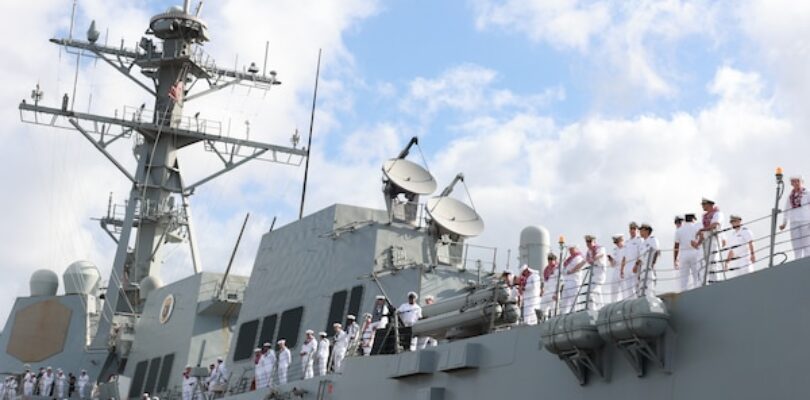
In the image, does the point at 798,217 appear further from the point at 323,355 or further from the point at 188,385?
the point at 188,385

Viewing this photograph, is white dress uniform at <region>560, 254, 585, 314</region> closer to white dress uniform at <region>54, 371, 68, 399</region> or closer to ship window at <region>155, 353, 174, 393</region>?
ship window at <region>155, 353, 174, 393</region>

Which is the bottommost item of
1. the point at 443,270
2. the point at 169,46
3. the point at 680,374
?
the point at 680,374

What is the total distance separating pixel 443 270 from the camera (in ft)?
50.5

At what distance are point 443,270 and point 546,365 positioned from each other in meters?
5.19

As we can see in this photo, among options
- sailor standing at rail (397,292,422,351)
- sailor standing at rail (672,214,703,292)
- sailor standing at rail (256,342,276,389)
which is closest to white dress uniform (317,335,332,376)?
sailor standing at rail (256,342,276,389)

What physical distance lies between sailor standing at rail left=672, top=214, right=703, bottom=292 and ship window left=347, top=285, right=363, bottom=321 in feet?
22.4

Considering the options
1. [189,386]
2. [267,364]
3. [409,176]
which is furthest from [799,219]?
[189,386]

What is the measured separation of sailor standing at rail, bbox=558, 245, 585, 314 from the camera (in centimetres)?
1081

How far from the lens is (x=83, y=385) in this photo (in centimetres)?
2277

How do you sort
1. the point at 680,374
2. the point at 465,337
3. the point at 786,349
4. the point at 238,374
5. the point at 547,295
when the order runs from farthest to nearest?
1. the point at 238,374
2. the point at 465,337
3. the point at 547,295
4. the point at 680,374
5. the point at 786,349

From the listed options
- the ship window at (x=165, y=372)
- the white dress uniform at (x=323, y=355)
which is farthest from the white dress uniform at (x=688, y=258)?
the ship window at (x=165, y=372)

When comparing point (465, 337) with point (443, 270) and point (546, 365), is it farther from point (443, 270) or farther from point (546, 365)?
point (443, 270)

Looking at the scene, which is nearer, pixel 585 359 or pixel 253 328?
pixel 585 359

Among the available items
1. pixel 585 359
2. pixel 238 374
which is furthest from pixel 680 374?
pixel 238 374
